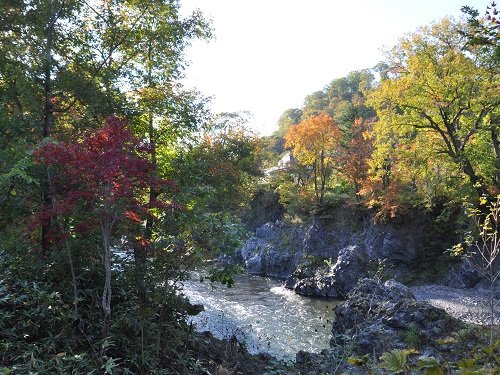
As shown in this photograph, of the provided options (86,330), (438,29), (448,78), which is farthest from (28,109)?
(438,29)

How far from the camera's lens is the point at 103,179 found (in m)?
5.86

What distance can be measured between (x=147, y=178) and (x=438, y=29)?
14776 millimetres

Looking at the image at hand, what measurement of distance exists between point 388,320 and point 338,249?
1354 cm

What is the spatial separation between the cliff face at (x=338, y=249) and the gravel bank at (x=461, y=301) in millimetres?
2861

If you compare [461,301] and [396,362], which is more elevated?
[396,362]

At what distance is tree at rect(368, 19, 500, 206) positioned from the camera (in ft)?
49.2

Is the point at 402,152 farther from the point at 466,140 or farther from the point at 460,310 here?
the point at 460,310

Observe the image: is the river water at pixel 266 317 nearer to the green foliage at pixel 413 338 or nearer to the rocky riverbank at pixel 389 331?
the rocky riverbank at pixel 389 331

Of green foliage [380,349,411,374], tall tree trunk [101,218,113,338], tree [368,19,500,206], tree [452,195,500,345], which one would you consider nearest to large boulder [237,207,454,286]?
tree [452,195,500,345]

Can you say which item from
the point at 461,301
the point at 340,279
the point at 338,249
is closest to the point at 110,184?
the point at 461,301

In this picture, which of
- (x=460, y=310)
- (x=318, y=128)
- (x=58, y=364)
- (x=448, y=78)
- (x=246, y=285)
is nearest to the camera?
(x=58, y=364)

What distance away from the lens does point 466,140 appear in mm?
15719

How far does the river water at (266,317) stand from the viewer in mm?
11578

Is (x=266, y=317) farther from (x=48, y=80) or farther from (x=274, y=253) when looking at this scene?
(x=48, y=80)
